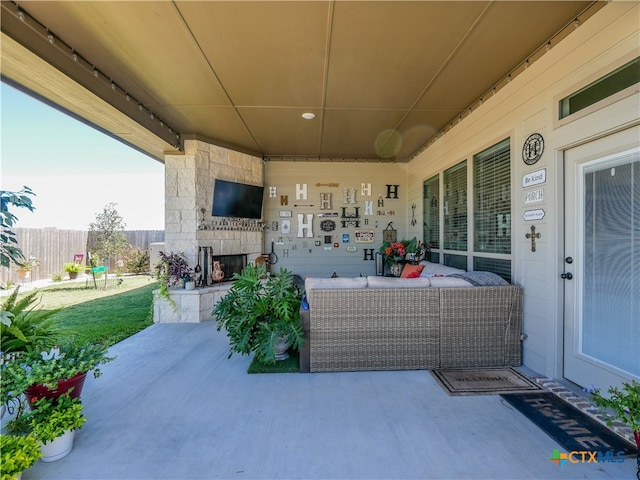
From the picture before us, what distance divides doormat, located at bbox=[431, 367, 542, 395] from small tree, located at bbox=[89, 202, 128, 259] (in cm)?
973

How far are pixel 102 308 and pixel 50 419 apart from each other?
4292 millimetres

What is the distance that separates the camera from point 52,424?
154 centimetres

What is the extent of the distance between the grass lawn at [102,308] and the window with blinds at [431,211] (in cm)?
466

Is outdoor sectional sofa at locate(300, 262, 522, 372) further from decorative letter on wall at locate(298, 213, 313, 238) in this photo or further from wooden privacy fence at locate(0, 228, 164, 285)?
wooden privacy fence at locate(0, 228, 164, 285)

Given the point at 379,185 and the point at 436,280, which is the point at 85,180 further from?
the point at 436,280

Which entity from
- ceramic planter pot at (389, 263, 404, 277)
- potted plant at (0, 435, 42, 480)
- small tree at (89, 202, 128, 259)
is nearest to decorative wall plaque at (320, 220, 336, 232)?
ceramic planter pot at (389, 263, 404, 277)

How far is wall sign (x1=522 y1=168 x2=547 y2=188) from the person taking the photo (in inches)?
102

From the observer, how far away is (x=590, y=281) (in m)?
2.30

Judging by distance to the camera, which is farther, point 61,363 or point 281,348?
point 281,348

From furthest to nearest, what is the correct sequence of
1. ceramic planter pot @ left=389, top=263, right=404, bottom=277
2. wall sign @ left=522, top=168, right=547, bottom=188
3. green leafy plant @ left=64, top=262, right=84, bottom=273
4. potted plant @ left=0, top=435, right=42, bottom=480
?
green leafy plant @ left=64, top=262, right=84, bottom=273 < ceramic planter pot @ left=389, top=263, right=404, bottom=277 < wall sign @ left=522, top=168, right=547, bottom=188 < potted plant @ left=0, top=435, right=42, bottom=480

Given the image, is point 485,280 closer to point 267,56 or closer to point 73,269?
point 267,56

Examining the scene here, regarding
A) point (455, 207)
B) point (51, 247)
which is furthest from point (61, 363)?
point (51, 247)

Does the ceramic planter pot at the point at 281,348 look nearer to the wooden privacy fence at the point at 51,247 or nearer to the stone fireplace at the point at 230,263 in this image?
the stone fireplace at the point at 230,263

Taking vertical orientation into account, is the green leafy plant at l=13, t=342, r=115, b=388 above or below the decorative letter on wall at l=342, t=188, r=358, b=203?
below
